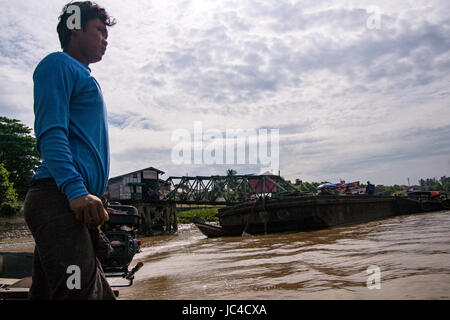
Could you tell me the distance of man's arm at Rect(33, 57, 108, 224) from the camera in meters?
1.36

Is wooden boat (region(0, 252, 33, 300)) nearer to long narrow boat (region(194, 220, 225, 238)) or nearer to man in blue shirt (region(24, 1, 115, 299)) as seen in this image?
man in blue shirt (region(24, 1, 115, 299))

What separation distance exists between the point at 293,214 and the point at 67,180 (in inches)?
607

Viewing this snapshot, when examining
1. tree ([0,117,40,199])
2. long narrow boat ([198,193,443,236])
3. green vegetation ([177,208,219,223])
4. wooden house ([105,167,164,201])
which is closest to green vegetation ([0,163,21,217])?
tree ([0,117,40,199])

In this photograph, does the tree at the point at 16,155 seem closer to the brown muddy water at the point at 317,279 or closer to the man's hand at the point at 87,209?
the brown muddy water at the point at 317,279

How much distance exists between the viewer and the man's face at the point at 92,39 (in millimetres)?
1763

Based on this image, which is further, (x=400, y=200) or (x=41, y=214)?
(x=400, y=200)

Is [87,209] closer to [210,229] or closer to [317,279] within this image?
[317,279]

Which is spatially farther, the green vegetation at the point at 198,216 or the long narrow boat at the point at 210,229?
the green vegetation at the point at 198,216

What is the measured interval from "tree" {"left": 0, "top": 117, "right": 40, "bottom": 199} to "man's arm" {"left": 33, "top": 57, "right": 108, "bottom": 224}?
41.7 metres

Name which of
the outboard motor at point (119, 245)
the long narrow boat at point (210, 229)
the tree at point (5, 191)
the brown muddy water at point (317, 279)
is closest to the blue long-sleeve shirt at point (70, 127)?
the outboard motor at point (119, 245)
